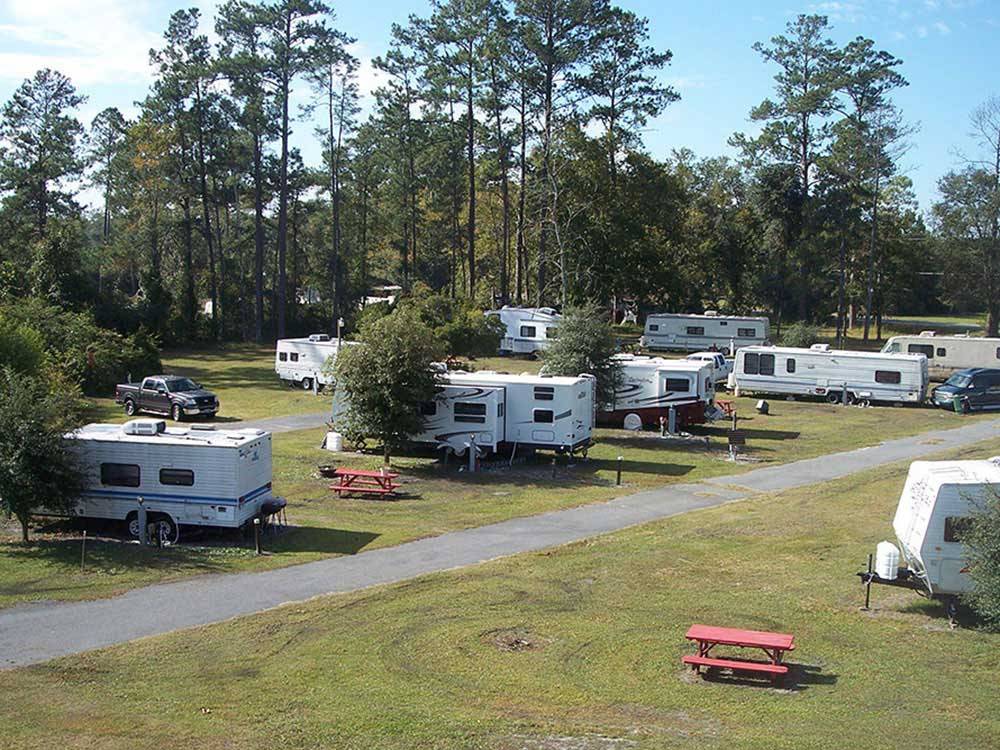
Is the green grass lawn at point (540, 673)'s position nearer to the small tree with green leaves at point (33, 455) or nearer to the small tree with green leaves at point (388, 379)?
the small tree with green leaves at point (33, 455)

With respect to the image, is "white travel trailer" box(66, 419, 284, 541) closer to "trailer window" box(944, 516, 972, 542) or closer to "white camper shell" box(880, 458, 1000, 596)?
"white camper shell" box(880, 458, 1000, 596)

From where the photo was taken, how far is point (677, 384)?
3466 cm

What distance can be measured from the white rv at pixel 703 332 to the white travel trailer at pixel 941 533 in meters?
40.1

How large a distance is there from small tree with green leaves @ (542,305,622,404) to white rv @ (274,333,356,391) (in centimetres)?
1279

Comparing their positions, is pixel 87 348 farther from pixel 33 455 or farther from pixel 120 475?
pixel 33 455

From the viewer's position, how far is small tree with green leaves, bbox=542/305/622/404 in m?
31.8

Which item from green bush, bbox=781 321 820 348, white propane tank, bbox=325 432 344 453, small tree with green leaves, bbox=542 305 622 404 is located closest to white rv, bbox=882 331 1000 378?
green bush, bbox=781 321 820 348

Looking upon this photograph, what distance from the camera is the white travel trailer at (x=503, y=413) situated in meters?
28.2

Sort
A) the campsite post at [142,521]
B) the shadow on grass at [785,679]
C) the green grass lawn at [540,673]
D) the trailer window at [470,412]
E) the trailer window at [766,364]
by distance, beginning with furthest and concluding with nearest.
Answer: the trailer window at [766,364] < the trailer window at [470,412] < the campsite post at [142,521] < the shadow on grass at [785,679] < the green grass lawn at [540,673]

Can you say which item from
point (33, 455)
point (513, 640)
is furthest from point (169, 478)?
point (513, 640)

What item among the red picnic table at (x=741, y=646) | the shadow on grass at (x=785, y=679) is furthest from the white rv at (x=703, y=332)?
the shadow on grass at (x=785, y=679)

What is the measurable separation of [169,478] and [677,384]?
64.5 ft

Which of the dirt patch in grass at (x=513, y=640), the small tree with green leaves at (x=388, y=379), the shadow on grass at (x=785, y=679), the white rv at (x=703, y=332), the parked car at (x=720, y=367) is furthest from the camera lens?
the white rv at (x=703, y=332)

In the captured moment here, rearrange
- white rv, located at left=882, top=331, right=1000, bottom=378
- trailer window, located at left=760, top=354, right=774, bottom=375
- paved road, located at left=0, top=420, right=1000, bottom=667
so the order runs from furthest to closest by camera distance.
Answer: white rv, located at left=882, top=331, right=1000, bottom=378, trailer window, located at left=760, top=354, right=774, bottom=375, paved road, located at left=0, top=420, right=1000, bottom=667
